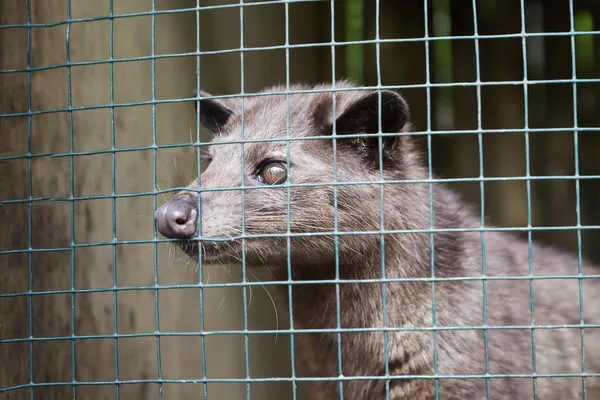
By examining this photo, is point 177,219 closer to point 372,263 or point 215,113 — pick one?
point 372,263

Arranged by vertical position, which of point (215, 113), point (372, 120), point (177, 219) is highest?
point (215, 113)

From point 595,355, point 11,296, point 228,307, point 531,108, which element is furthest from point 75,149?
point 531,108

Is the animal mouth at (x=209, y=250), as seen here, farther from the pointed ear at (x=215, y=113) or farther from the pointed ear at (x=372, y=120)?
the pointed ear at (x=215, y=113)

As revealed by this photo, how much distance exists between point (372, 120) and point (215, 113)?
3.63 feet

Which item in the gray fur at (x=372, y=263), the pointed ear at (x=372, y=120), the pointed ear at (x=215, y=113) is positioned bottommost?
the gray fur at (x=372, y=263)

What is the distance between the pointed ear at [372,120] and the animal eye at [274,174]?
1.03 ft

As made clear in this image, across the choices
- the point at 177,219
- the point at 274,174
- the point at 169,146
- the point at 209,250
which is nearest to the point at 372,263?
the point at 274,174

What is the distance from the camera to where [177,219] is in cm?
312

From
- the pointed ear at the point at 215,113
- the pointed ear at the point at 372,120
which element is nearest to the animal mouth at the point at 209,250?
the pointed ear at the point at 372,120

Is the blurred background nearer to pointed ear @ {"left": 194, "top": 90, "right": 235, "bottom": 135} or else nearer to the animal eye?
pointed ear @ {"left": 194, "top": 90, "right": 235, "bottom": 135}

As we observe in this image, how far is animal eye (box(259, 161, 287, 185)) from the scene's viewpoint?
138 inches

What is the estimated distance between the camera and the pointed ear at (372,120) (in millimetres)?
3287

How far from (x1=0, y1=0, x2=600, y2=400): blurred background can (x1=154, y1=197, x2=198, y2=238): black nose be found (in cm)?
17

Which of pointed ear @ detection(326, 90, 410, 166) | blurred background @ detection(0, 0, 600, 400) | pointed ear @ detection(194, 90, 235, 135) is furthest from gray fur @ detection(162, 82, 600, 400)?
blurred background @ detection(0, 0, 600, 400)
